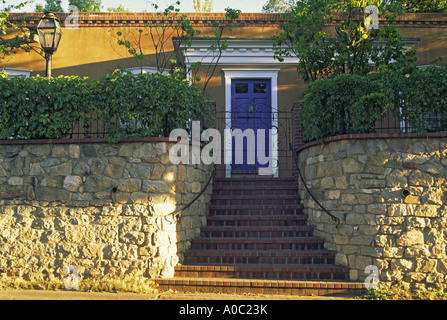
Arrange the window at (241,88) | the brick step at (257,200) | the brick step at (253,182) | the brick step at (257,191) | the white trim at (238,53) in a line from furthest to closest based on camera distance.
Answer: the window at (241,88) → the white trim at (238,53) → the brick step at (253,182) → the brick step at (257,191) → the brick step at (257,200)

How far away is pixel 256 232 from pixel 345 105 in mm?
2580

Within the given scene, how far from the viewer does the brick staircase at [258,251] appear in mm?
6090

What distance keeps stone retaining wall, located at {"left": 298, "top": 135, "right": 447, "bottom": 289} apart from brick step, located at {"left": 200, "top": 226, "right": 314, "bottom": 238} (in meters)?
0.81

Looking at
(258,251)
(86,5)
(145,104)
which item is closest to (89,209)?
(145,104)

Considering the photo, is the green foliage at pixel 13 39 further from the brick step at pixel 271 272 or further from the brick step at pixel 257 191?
the brick step at pixel 271 272

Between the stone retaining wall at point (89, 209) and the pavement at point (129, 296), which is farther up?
the stone retaining wall at point (89, 209)

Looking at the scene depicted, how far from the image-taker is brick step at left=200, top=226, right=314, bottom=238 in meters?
7.20

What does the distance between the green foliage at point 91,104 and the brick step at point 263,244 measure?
203cm

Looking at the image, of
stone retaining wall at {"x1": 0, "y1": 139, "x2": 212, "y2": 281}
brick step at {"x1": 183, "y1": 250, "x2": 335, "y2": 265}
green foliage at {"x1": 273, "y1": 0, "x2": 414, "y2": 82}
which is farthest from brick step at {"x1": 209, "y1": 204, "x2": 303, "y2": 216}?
green foliage at {"x1": 273, "y1": 0, "x2": 414, "y2": 82}

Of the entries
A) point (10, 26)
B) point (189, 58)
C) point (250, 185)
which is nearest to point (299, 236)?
point (250, 185)

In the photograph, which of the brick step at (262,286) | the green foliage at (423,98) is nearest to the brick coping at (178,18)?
the green foliage at (423,98)

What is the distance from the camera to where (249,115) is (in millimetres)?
9922

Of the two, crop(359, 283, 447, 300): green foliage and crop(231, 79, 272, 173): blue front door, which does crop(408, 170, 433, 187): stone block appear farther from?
crop(231, 79, 272, 173): blue front door

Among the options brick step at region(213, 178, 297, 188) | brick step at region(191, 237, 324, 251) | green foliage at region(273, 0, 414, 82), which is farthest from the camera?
brick step at region(213, 178, 297, 188)
